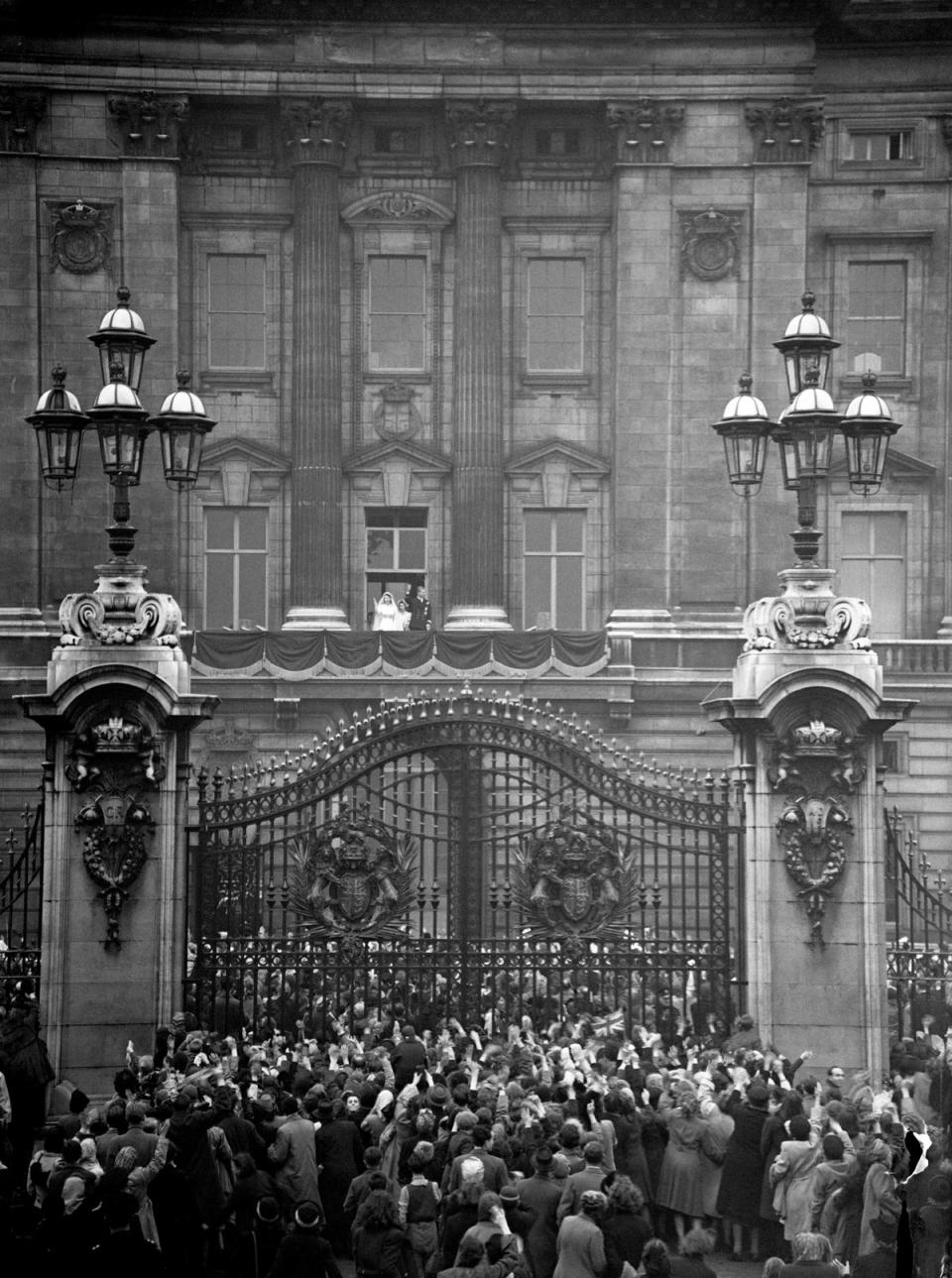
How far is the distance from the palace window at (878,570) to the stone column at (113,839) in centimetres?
2810

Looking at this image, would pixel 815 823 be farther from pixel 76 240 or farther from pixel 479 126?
pixel 76 240

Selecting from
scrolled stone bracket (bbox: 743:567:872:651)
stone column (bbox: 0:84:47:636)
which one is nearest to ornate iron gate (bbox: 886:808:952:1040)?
scrolled stone bracket (bbox: 743:567:872:651)

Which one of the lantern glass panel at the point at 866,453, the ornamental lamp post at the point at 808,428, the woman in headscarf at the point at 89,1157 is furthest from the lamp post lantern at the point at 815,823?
the woman in headscarf at the point at 89,1157

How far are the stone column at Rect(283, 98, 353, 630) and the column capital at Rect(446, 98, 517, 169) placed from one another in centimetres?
225

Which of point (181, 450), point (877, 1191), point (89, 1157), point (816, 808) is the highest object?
point (181, 450)

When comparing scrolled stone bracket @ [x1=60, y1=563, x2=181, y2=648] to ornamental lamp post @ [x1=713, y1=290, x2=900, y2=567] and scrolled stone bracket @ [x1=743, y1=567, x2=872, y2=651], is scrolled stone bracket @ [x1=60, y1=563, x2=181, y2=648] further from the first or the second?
ornamental lamp post @ [x1=713, y1=290, x2=900, y2=567]

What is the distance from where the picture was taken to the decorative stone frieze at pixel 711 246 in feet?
164

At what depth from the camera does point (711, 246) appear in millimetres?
50219

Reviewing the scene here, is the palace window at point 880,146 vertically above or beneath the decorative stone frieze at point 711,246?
above

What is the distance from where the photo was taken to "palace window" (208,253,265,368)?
51.3m

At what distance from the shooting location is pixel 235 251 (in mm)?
51188

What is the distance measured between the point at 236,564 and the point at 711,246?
11.6 meters

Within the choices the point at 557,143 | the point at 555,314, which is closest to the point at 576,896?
the point at 555,314

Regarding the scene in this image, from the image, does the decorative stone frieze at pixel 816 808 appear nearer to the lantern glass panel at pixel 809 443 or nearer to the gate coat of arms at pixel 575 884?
the gate coat of arms at pixel 575 884
